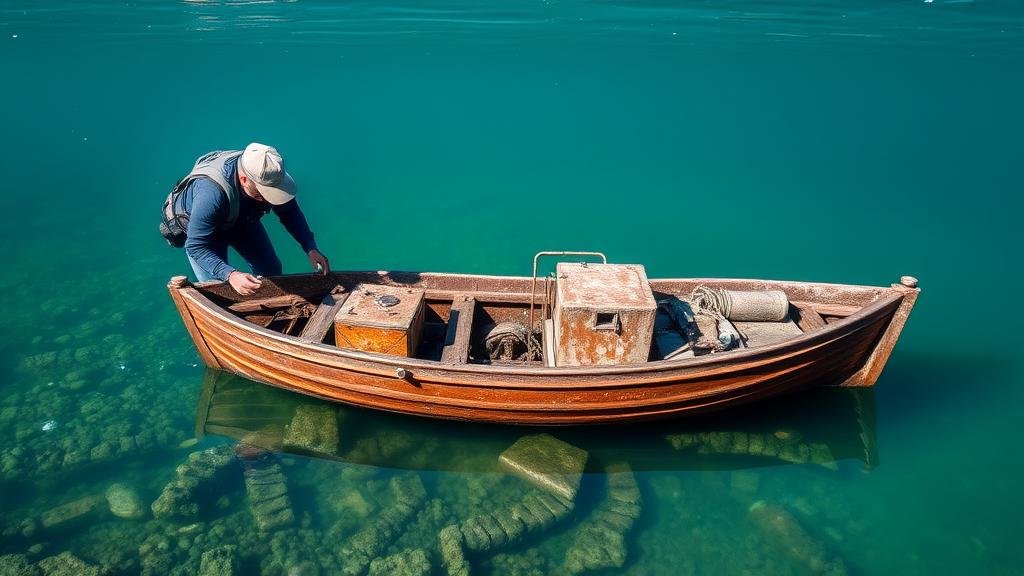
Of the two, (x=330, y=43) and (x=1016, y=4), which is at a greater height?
(x=1016, y=4)

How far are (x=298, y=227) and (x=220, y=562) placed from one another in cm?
342

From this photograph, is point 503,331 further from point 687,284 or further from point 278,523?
point 278,523

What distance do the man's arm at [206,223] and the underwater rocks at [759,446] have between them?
5.17m

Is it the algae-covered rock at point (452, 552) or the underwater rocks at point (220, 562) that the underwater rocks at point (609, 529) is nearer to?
the algae-covered rock at point (452, 552)

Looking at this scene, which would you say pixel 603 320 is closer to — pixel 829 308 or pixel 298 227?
pixel 829 308

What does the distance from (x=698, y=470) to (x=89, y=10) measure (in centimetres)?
2849

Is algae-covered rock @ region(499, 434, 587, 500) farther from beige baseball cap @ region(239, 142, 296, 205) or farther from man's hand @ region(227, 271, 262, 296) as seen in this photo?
beige baseball cap @ region(239, 142, 296, 205)

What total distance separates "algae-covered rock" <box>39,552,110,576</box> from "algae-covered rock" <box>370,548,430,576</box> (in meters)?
2.32

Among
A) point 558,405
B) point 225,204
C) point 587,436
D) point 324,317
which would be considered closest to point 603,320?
point 558,405

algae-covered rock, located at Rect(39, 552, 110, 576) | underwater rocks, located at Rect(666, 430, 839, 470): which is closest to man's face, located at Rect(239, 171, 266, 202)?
algae-covered rock, located at Rect(39, 552, 110, 576)

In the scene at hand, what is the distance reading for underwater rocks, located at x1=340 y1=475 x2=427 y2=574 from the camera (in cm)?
546

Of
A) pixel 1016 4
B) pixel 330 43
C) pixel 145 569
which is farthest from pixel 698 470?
pixel 1016 4

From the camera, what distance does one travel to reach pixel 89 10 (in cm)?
2373

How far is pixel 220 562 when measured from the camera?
5.35 m
